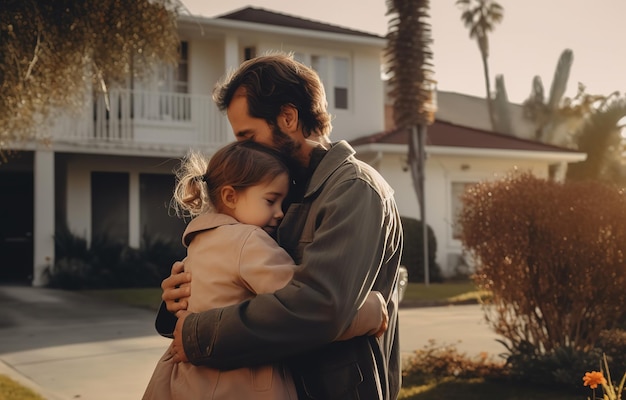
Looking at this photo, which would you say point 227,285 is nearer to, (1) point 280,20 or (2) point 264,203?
(2) point 264,203

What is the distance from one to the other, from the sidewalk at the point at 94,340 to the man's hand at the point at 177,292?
5.94 metres

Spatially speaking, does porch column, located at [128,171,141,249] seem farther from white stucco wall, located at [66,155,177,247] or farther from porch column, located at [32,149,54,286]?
porch column, located at [32,149,54,286]

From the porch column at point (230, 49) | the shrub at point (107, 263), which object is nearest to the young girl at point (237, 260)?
the shrub at point (107, 263)

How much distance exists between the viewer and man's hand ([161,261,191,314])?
9.05 ft

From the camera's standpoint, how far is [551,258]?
27.5ft

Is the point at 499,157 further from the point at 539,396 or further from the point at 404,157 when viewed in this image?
the point at 539,396

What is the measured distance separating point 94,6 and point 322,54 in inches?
653

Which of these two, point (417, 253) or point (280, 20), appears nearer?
point (417, 253)

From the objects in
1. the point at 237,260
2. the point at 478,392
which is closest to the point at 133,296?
the point at 478,392

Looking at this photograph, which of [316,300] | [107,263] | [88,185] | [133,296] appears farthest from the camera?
[88,185]

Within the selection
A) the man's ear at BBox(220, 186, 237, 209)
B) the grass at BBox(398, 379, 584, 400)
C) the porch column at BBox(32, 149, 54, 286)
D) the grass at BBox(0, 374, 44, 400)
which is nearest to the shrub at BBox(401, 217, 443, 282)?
the porch column at BBox(32, 149, 54, 286)

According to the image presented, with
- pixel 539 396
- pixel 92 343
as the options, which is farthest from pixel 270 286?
pixel 92 343

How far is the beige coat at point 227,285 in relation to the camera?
2.54 metres

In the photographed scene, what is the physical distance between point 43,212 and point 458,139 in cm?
1152
